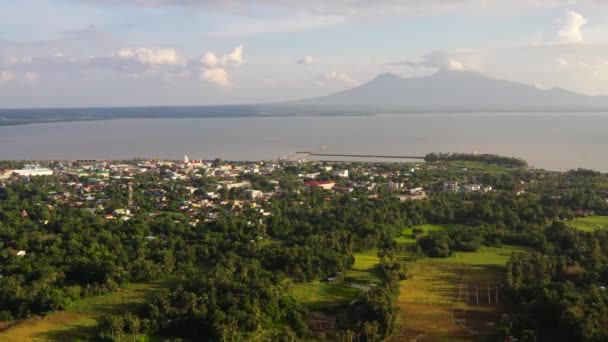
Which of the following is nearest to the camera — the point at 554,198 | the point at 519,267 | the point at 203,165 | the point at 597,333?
the point at 597,333

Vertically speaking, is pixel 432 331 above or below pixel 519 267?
below

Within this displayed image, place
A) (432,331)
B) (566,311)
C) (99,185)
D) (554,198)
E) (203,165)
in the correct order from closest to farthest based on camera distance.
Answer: (566,311) < (432,331) < (554,198) < (99,185) < (203,165)

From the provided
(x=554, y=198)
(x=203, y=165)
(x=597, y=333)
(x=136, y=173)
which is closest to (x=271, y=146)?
(x=203, y=165)

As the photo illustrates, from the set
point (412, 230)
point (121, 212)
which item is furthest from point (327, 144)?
point (412, 230)

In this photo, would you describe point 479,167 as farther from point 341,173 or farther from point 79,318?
point 79,318

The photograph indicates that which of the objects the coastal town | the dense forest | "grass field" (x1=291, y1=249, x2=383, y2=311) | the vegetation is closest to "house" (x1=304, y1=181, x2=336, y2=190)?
the coastal town

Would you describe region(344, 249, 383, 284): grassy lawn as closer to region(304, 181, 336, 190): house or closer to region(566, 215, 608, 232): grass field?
region(566, 215, 608, 232): grass field

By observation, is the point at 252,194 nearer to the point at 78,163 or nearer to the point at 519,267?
the point at 519,267
